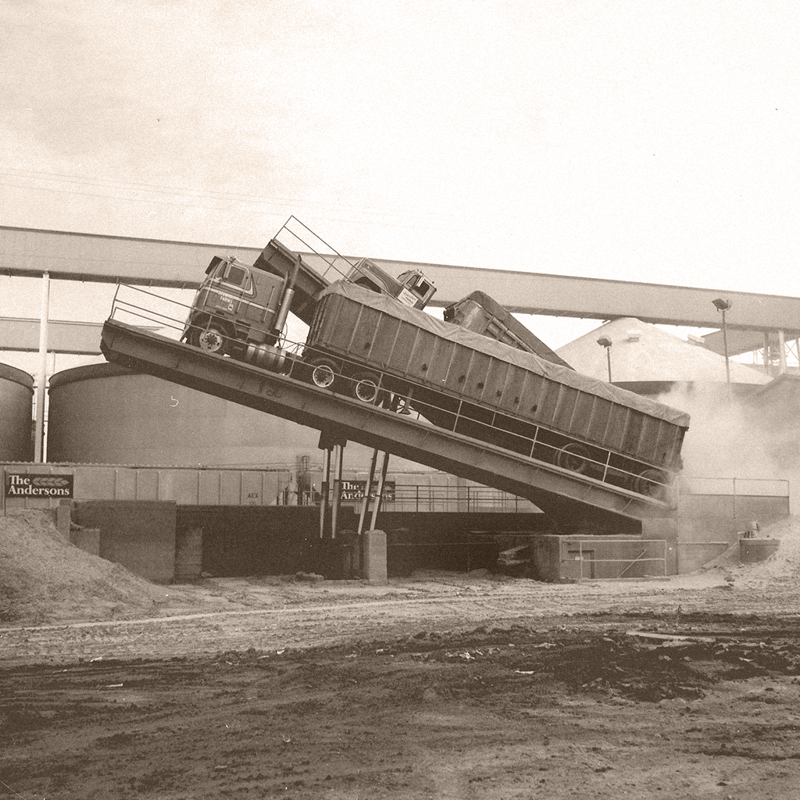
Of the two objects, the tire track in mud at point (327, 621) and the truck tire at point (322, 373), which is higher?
the truck tire at point (322, 373)

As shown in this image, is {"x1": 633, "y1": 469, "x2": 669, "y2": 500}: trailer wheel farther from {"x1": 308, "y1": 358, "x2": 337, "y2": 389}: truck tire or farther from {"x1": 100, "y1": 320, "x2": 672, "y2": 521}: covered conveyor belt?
{"x1": 308, "y1": 358, "x2": 337, "y2": 389}: truck tire

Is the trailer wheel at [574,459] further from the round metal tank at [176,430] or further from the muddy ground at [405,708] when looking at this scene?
the round metal tank at [176,430]

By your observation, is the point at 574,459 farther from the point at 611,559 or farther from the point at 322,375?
the point at 322,375

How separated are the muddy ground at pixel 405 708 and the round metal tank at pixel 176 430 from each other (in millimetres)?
24994

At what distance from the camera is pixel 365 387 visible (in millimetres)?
26047

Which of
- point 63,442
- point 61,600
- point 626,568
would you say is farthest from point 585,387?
point 63,442

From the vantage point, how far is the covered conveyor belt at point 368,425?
950 inches

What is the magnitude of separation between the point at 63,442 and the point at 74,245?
31.6 ft

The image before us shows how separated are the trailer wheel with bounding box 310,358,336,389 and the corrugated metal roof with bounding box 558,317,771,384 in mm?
33456

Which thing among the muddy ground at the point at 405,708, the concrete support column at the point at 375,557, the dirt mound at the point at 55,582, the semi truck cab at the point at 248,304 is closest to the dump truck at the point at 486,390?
the semi truck cab at the point at 248,304

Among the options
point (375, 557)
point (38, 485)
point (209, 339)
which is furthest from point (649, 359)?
point (38, 485)

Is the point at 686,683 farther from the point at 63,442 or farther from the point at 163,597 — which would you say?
the point at 63,442

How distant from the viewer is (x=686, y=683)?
10477 mm

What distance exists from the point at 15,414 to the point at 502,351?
98.1 feet
